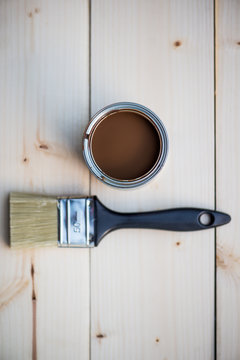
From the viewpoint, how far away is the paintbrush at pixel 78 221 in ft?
1.93

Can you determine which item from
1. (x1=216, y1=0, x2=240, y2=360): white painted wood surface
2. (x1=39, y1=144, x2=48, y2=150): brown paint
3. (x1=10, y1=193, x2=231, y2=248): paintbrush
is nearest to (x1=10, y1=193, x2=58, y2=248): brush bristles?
(x1=10, y1=193, x2=231, y2=248): paintbrush

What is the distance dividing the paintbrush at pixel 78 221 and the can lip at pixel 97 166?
0.06m

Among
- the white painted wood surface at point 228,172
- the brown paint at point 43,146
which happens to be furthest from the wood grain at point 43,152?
the white painted wood surface at point 228,172

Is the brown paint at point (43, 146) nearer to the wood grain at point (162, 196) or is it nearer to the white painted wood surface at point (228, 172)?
the wood grain at point (162, 196)

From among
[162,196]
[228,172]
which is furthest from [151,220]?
[228,172]

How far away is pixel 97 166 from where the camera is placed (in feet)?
1.85

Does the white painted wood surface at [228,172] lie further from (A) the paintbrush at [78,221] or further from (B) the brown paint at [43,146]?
(B) the brown paint at [43,146]

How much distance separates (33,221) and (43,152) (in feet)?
0.49

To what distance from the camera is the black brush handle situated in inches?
23.5

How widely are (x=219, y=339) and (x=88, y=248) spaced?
0.34 m

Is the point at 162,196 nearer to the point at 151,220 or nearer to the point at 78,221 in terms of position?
the point at 151,220

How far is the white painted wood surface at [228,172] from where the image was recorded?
641 mm

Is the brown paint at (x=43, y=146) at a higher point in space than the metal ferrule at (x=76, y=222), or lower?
higher

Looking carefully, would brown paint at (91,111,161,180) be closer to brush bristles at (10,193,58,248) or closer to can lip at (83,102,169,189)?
can lip at (83,102,169,189)
